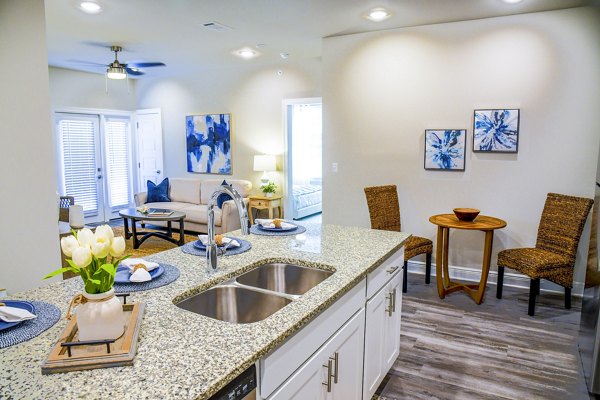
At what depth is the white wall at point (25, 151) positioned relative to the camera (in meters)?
2.46

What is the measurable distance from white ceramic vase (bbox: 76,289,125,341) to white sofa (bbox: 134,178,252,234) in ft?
16.1

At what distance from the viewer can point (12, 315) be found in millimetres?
1281

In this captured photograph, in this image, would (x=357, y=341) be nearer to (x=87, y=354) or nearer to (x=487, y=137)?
(x=87, y=354)

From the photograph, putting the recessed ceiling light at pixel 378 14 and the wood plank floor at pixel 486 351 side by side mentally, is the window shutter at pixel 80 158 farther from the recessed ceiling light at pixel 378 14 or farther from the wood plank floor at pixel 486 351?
the wood plank floor at pixel 486 351

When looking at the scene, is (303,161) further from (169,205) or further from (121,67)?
(121,67)

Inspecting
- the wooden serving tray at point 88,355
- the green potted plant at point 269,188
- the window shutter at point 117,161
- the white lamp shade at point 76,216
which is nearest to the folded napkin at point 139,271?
the wooden serving tray at point 88,355

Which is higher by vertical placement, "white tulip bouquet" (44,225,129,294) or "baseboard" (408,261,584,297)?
"white tulip bouquet" (44,225,129,294)

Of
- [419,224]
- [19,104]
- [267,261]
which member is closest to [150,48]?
[19,104]

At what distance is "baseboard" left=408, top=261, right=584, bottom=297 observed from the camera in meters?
4.10

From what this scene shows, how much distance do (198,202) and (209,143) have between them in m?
1.11

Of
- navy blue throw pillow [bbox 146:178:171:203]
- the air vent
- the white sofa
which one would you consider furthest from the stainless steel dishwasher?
navy blue throw pillow [bbox 146:178:171:203]

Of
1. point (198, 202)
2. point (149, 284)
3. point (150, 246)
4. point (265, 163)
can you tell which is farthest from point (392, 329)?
point (198, 202)

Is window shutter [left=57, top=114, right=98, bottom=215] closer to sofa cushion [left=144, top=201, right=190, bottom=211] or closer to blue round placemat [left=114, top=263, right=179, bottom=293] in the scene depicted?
sofa cushion [left=144, top=201, right=190, bottom=211]

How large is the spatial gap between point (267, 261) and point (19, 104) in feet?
6.00
